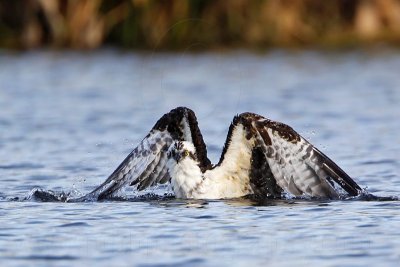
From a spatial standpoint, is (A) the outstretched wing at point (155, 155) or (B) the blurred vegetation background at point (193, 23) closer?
(A) the outstretched wing at point (155, 155)

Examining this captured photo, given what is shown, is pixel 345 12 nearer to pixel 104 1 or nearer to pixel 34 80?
pixel 104 1

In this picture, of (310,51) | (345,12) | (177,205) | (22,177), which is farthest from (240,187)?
(345,12)

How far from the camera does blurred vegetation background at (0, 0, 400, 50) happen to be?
29453 mm

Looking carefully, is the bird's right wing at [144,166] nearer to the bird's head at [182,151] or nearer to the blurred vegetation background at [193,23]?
the bird's head at [182,151]

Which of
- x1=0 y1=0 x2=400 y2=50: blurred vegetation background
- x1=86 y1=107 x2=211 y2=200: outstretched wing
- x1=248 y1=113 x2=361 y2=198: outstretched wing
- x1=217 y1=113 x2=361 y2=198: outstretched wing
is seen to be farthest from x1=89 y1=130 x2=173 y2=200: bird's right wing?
x1=0 y1=0 x2=400 y2=50: blurred vegetation background

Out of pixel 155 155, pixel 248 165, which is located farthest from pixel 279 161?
pixel 155 155

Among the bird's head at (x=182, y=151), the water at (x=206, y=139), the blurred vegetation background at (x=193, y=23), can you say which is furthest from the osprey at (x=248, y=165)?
the blurred vegetation background at (x=193, y=23)

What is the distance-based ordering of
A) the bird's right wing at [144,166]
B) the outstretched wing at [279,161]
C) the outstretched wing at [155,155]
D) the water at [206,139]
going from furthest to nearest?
the bird's right wing at [144,166] < the outstretched wing at [155,155] < the outstretched wing at [279,161] < the water at [206,139]

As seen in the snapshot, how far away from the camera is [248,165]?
37.3ft

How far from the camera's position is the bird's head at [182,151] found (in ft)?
37.0

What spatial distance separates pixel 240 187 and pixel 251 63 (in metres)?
16.1

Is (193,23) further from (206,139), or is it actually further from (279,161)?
(279,161)

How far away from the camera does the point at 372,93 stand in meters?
22.1

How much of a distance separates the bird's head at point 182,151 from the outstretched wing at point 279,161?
279mm
